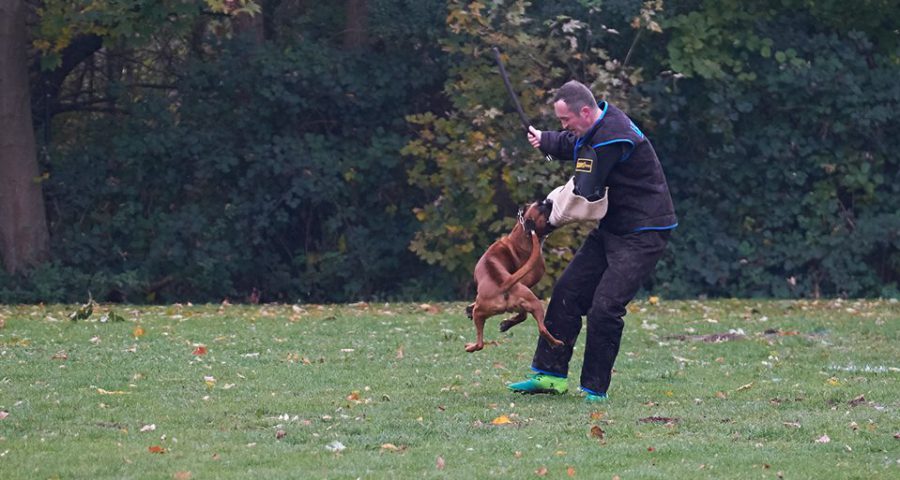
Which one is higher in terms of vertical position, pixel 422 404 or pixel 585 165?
pixel 585 165

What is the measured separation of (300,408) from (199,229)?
1157cm

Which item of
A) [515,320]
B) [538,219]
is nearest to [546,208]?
[538,219]

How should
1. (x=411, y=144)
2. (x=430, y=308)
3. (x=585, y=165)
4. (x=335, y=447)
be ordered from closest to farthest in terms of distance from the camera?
(x=335, y=447) < (x=585, y=165) < (x=430, y=308) < (x=411, y=144)

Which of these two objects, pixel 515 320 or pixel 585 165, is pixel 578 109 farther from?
pixel 515 320

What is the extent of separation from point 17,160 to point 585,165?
1214 cm

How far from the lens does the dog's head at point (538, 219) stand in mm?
8328

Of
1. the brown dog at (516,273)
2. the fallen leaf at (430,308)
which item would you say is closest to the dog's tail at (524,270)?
the brown dog at (516,273)

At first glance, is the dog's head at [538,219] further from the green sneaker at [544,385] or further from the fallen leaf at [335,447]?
the fallen leaf at [335,447]

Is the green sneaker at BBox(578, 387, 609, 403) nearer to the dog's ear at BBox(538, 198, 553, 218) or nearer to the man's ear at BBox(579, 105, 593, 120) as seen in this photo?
the dog's ear at BBox(538, 198, 553, 218)

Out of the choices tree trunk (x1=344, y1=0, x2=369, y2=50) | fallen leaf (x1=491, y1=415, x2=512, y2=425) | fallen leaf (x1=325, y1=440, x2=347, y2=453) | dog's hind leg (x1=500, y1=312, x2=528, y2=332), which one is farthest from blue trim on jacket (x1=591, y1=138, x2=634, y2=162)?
tree trunk (x1=344, y1=0, x2=369, y2=50)

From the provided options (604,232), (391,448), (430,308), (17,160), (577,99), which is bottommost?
(430,308)

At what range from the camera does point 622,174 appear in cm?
815

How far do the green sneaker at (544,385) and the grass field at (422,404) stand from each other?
68 millimetres

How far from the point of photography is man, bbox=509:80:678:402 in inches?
316
